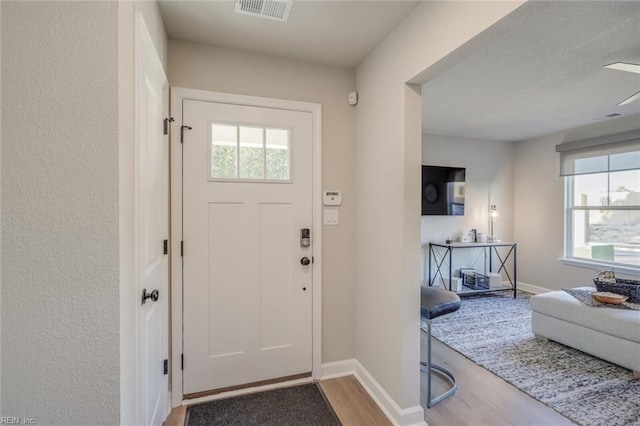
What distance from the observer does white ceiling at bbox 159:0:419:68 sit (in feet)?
5.50

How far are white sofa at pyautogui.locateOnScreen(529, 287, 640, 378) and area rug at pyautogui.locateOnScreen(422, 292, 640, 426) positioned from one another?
0.10m

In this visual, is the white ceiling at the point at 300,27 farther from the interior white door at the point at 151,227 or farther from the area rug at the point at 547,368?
the area rug at the point at 547,368

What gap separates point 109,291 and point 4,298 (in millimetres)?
282

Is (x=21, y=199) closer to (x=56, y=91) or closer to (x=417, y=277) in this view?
(x=56, y=91)

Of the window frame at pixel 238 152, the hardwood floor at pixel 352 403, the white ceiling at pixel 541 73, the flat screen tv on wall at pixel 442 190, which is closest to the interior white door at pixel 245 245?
the window frame at pixel 238 152

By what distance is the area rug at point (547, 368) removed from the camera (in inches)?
77.8

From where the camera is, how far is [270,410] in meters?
1.94

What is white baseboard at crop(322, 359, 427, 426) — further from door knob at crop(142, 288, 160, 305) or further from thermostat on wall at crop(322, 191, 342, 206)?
door knob at crop(142, 288, 160, 305)

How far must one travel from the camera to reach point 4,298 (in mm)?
913

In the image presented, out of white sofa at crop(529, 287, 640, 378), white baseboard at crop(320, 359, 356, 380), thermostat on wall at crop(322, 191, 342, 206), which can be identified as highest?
thermostat on wall at crop(322, 191, 342, 206)

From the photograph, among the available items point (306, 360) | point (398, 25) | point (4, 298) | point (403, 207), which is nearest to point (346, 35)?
point (398, 25)

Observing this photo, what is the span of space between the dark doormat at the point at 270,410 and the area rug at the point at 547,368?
1516 mm

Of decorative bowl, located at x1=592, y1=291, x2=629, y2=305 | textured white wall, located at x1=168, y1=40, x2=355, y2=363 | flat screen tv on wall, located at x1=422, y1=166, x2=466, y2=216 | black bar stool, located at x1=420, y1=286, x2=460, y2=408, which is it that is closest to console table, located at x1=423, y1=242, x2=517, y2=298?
flat screen tv on wall, located at x1=422, y1=166, x2=466, y2=216

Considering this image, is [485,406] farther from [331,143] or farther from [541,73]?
[541,73]
